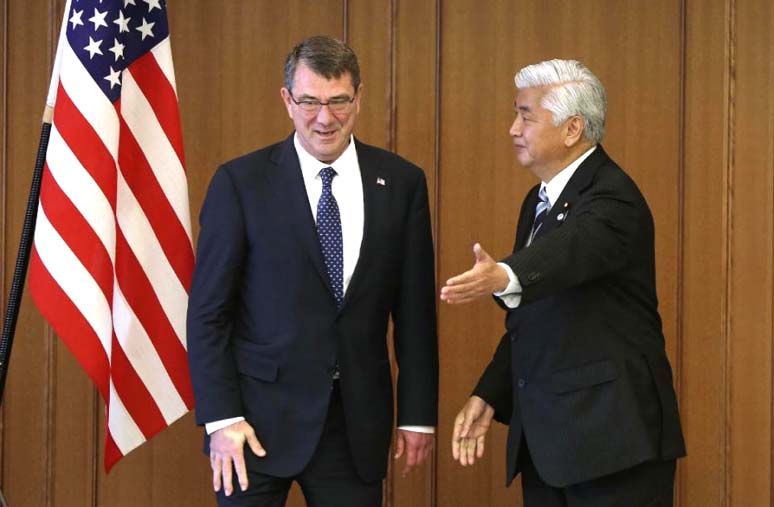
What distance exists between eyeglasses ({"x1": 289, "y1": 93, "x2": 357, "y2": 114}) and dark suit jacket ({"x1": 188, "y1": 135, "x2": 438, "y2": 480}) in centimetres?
15

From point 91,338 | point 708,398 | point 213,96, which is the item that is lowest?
point 708,398

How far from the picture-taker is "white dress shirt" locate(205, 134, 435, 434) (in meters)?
2.92

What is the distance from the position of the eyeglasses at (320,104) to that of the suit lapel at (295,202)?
15 centimetres

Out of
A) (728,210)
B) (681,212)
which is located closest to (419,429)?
(681,212)

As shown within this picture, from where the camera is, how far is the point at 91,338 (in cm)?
330

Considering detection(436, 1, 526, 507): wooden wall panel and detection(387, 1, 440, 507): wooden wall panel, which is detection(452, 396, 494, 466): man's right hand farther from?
detection(387, 1, 440, 507): wooden wall panel

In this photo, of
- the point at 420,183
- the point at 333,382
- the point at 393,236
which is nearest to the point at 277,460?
the point at 333,382

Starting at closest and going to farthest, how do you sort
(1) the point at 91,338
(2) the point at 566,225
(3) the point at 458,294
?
(3) the point at 458,294 → (2) the point at 566,225 → (1) the point at 91,338

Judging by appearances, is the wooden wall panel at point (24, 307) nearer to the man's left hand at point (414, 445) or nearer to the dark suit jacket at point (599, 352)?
the man's left hand at point (414, 445)

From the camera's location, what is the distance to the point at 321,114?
285 centimetres

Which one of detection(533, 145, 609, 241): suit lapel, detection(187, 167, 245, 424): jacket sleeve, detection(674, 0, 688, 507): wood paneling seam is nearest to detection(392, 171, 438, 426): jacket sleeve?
detection(533, 145, 609, 241): suit lapel

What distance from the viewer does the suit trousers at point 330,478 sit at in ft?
9.52

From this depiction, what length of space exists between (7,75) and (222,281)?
2033 mm

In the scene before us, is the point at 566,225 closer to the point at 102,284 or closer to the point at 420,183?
the point at 420,183
